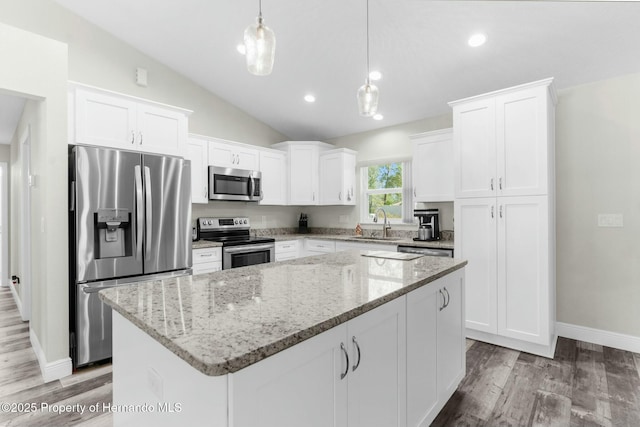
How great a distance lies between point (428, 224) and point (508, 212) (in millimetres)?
1049

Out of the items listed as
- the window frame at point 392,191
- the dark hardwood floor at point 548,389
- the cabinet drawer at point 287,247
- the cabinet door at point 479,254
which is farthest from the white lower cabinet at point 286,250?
the dark hardwood floor at point 548,389

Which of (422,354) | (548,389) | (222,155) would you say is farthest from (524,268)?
(222,155)

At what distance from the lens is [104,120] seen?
9.03 feet

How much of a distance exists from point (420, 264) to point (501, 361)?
1418mm

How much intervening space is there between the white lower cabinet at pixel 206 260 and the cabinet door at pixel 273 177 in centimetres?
116

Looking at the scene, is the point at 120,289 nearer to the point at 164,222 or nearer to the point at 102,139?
the point at 164,222

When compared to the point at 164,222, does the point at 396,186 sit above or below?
above

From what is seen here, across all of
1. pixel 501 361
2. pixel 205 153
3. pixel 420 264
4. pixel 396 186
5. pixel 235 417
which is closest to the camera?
pixel 235 417

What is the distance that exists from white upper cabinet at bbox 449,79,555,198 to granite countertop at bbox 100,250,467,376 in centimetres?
137

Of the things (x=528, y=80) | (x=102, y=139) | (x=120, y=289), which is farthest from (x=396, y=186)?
(x=120, y=289)

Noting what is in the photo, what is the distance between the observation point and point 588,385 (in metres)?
2.28

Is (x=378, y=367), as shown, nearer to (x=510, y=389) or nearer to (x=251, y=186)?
(x=510, y=389)

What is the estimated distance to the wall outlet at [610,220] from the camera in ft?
9.48

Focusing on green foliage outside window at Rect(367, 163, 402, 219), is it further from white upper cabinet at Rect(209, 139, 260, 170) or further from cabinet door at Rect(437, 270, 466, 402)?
cabinet door at Rect(437, 270, 466, 402)
